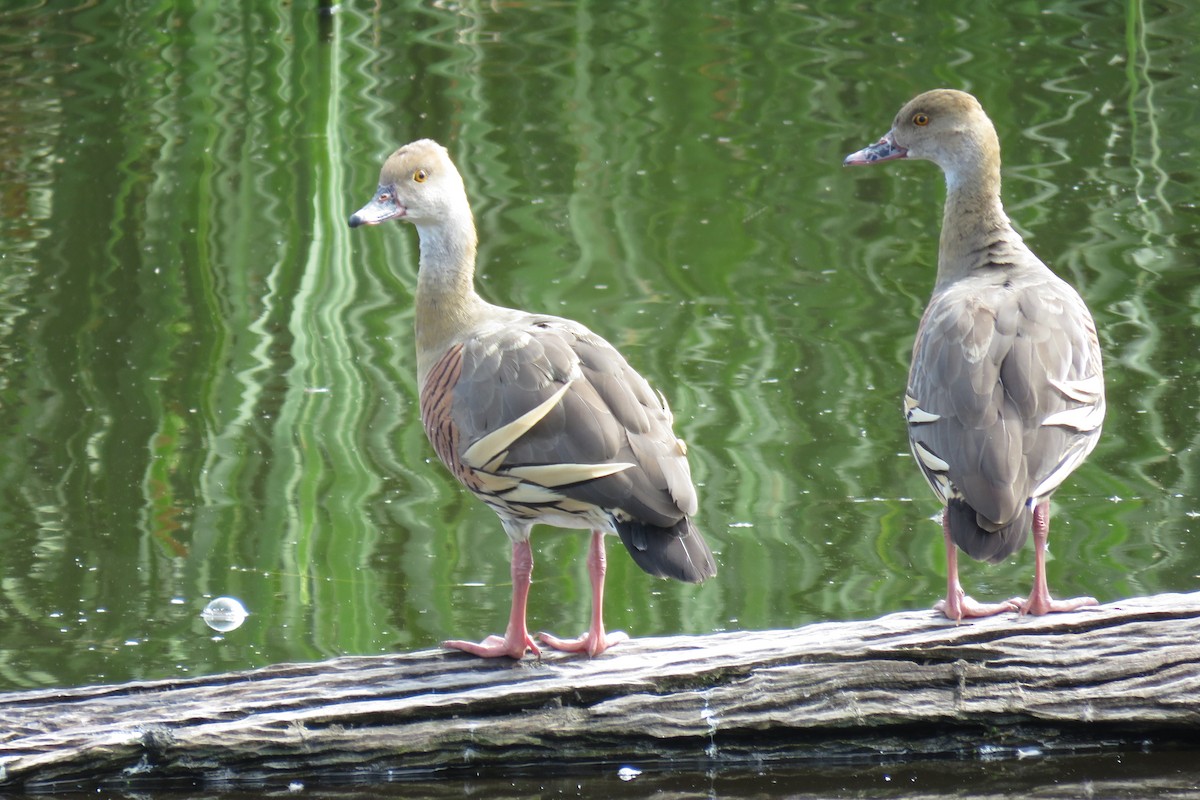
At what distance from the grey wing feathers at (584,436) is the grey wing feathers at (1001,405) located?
76 centimetres

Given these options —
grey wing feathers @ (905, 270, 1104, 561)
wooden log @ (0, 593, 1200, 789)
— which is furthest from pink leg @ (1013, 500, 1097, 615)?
grey wing feathers @ (905, 270, 1104, 561)

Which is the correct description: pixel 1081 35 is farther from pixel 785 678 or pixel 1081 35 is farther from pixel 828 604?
pixel 785 678

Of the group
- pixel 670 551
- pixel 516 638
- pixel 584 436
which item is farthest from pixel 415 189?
pixel 670 551

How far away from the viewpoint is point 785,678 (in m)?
4.83

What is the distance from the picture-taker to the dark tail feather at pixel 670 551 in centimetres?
458

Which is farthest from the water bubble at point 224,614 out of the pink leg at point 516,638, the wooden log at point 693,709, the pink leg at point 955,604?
the pink leg at point 955,604

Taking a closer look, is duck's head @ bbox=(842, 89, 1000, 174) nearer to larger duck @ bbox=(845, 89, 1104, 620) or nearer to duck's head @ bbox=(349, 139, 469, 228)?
larger duck @ bbox=(845, 89, 1104, 620)

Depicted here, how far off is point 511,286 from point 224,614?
13.7 ft

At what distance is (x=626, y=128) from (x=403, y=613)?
7930mm

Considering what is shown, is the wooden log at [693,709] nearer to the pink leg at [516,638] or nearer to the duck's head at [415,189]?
the pink leg at [516,638]

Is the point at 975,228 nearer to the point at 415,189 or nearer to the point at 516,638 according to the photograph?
the point at 415,189

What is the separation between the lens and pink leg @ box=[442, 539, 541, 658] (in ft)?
16.4

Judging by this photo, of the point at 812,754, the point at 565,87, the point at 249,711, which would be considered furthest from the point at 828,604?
the point at 565,87

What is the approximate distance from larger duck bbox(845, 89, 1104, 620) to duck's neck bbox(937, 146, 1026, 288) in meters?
0.11
